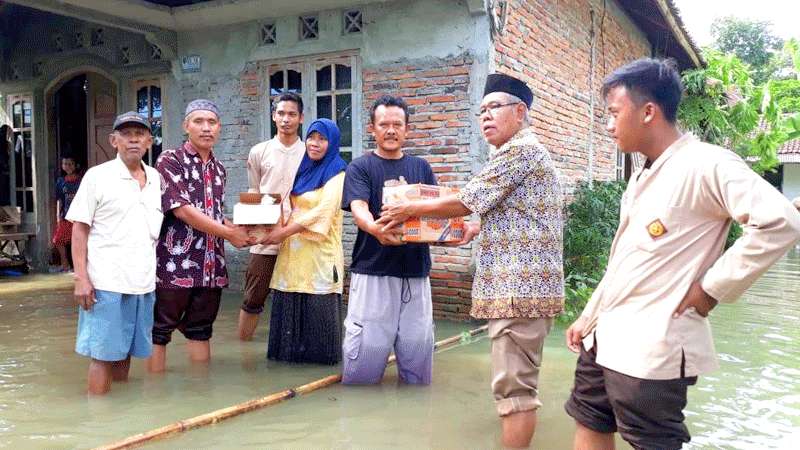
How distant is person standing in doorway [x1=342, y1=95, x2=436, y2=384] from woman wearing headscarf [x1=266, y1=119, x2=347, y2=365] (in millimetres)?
483

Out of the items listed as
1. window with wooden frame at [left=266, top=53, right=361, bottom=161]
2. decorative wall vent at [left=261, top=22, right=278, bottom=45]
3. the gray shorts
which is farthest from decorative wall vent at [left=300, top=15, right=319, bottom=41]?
the gray shorts

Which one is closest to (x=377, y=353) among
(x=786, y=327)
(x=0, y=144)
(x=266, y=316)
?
(x=266, y=316)

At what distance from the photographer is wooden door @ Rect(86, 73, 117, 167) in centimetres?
955

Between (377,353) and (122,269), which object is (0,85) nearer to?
(122,269)

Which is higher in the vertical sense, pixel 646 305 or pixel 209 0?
pixel 209 0

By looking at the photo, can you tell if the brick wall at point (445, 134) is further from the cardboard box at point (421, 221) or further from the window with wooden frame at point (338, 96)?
the cardboard box at point (421, 221)

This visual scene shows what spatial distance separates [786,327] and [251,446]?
18.3 ft

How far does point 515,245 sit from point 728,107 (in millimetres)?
11598

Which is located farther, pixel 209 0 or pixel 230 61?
pixel 230 61

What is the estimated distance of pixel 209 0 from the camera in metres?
7.16

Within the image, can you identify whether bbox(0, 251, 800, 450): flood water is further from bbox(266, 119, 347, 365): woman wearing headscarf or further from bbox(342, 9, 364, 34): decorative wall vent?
bbox(342, 9, 364, 34): decorative wall vent

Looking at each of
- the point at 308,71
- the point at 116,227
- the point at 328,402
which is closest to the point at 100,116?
the point at 308,71

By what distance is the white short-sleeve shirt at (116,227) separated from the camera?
3.73m

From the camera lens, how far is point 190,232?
4.39 m
